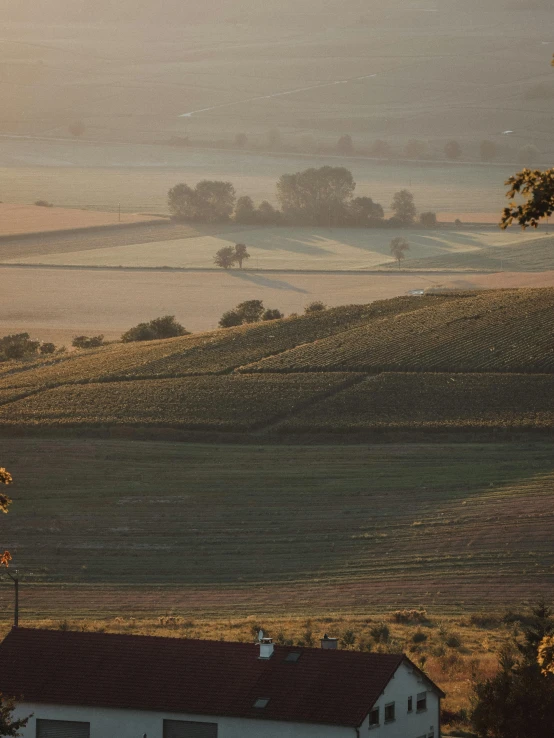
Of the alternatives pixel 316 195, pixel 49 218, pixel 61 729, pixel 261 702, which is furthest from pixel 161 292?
pixel 261 702

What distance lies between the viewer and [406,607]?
3416cm

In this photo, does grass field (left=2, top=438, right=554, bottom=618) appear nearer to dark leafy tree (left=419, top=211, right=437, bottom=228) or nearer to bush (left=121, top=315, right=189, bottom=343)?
bush (left=121, top=315, right=189, bottom=343)

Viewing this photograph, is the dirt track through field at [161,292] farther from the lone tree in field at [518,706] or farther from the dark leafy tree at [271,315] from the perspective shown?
the lone tree in field at [518,706]

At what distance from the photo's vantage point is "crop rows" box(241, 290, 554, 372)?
211 ft

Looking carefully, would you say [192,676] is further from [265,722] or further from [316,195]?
[316,195]

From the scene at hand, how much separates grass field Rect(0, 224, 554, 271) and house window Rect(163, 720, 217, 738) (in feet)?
335

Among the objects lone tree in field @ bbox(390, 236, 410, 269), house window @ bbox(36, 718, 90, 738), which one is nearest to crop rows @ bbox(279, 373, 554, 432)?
house window @ bbox(36, 718, 90, 738)

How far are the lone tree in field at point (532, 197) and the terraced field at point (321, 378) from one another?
137 ft

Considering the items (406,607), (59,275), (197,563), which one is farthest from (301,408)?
(59,275)

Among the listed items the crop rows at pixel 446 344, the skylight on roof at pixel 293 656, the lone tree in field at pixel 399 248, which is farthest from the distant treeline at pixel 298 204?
the skylight on roof at pixel 293 656

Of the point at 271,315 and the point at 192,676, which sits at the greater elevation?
the point at 192,676

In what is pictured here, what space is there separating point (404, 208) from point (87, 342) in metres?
79.0

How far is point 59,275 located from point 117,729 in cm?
9999

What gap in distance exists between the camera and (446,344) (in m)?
68.4
